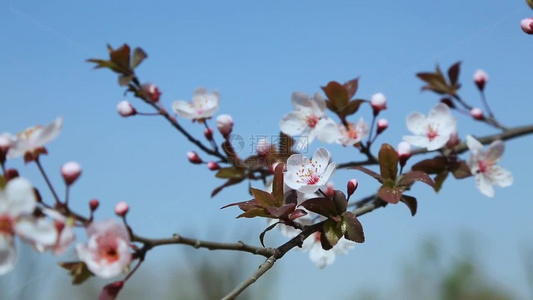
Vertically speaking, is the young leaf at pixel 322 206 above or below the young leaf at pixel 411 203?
above

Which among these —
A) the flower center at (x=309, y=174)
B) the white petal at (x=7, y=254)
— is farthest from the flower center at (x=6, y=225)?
the flower center at (x=309, y=174)

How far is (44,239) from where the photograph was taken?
711 mm

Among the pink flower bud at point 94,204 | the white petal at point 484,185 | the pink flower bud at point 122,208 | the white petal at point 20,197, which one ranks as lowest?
the white petal at point 484,185

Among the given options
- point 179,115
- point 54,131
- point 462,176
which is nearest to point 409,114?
point 462,176

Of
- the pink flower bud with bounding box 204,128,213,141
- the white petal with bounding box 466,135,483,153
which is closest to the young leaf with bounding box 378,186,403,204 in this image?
the white petal with bounding box 466,135,483,153

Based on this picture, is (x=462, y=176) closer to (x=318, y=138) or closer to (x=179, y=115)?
(x=318, y=138)

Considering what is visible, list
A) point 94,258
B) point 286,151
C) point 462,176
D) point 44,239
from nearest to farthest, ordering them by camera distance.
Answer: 1. point 44,239
2. point 94,258
3. point 462,176
4. point 286,151

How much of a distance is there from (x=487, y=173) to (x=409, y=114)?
0.25 metres

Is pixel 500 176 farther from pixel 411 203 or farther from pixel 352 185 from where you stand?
pixel 352 185

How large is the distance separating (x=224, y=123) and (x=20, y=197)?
2.54 ft

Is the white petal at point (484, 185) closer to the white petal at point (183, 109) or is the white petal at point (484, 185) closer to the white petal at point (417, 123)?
the white petal at point (417, 123)

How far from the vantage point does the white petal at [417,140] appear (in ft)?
4.54

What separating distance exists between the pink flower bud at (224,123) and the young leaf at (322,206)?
16.1 inches

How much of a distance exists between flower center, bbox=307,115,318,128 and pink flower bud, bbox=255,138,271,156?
122 mm
